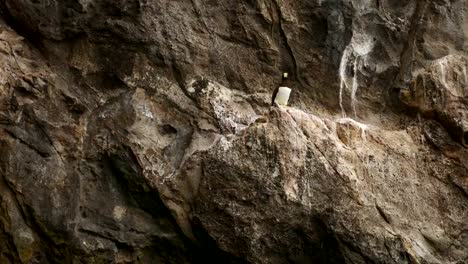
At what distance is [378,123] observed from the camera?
28.8 feet

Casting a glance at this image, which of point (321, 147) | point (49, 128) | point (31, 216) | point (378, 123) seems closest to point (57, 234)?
point (31, 216)

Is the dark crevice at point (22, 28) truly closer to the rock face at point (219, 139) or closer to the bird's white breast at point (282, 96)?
the rock face at point (219, 139)

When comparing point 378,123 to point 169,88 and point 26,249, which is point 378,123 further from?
point 26,249

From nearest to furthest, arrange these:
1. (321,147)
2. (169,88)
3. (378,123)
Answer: (321,147) → (169,88) → (378,123)

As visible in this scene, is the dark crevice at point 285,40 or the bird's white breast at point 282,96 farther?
the dark crevice at point 285,40

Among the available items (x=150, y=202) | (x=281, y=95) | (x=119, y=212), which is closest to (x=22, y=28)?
(x=119, y=212)

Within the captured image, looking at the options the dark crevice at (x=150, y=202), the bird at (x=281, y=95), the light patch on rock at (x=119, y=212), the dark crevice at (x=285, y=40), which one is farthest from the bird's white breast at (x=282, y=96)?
the light patch on rock at (x=119, y=212)

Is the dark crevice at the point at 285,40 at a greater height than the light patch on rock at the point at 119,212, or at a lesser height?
greater

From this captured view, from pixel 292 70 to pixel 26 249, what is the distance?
470 cm

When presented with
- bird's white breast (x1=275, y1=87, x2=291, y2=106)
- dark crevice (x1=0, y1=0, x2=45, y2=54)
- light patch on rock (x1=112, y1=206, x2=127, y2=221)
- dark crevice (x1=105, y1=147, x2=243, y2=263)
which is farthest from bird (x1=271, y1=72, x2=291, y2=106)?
dark crevice (x1=0, y1=0, x2=45, y2=54)

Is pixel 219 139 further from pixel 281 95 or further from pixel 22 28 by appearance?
pixel 22 28

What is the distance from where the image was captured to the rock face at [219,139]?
24.1 ft

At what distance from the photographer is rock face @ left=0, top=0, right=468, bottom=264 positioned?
733cm

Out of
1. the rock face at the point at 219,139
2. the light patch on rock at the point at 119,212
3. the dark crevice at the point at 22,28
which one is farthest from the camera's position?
the dark crevice at the point at 22,28
